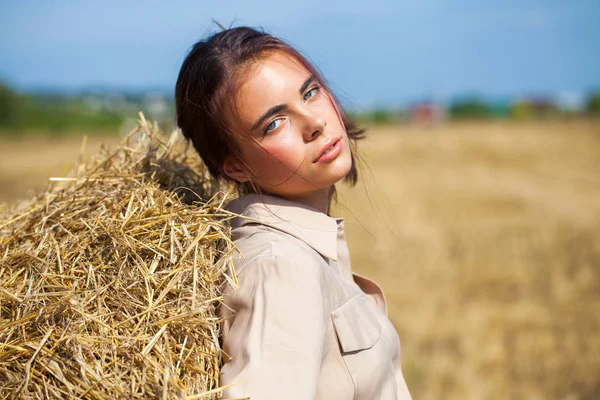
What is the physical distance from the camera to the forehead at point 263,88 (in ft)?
5.87

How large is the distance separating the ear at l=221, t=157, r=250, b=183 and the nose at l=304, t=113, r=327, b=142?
0.78 feet

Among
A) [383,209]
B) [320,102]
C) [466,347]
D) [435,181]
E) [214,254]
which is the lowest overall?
[435,181]

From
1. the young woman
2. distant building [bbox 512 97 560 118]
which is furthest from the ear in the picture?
distant building [bbox 512 97 560 118]

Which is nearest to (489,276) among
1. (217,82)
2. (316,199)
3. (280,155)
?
(316,199)

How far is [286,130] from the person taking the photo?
1.80m

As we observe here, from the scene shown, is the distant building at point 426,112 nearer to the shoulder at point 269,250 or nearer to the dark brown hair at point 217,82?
the dark brown hair at point 217,82

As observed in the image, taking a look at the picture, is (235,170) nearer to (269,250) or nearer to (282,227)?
(282,227)

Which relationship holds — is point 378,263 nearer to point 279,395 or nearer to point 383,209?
point 383,209

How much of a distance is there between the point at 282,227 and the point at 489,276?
Result: 16.7ft

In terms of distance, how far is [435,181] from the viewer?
38.6 ft

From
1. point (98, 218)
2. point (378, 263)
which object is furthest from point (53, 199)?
point (378, 263)

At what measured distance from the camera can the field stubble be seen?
15.0 feet

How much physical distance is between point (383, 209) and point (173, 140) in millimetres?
6617

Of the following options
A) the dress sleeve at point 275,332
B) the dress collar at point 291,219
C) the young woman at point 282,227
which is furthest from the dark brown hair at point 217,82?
the dress sleeve at point 275,332
